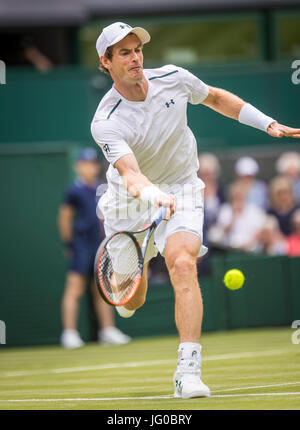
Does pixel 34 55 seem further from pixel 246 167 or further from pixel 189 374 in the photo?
pixel 189 374

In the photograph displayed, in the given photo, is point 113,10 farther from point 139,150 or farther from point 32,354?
point 139,150

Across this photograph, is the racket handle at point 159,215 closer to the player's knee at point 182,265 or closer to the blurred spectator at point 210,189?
the player's knee at point 182,265

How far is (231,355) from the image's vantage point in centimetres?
891

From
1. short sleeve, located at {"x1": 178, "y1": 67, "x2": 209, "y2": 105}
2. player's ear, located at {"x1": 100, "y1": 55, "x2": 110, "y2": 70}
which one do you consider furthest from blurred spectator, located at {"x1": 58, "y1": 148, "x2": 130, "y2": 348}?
player's ear, located at {"x1": 100, "y1": 55, "x2": 110, "y2": 70}

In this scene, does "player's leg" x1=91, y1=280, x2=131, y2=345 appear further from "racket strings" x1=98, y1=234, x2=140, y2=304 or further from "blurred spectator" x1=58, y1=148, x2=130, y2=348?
"racket strings" x1=98, y1=234, x2=140, y2=304

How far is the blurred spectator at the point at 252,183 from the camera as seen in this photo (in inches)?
475

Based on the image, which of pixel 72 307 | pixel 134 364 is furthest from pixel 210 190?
pixel 134 364

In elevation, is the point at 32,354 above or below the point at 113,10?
below

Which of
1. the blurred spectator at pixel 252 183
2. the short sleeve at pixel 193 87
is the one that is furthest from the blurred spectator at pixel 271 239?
the short sleeve at pixel 193 87

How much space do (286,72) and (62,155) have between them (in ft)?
12.5

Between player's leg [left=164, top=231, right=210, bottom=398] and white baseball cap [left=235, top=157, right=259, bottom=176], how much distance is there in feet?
19.6

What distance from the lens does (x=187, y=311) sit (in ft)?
19.3
